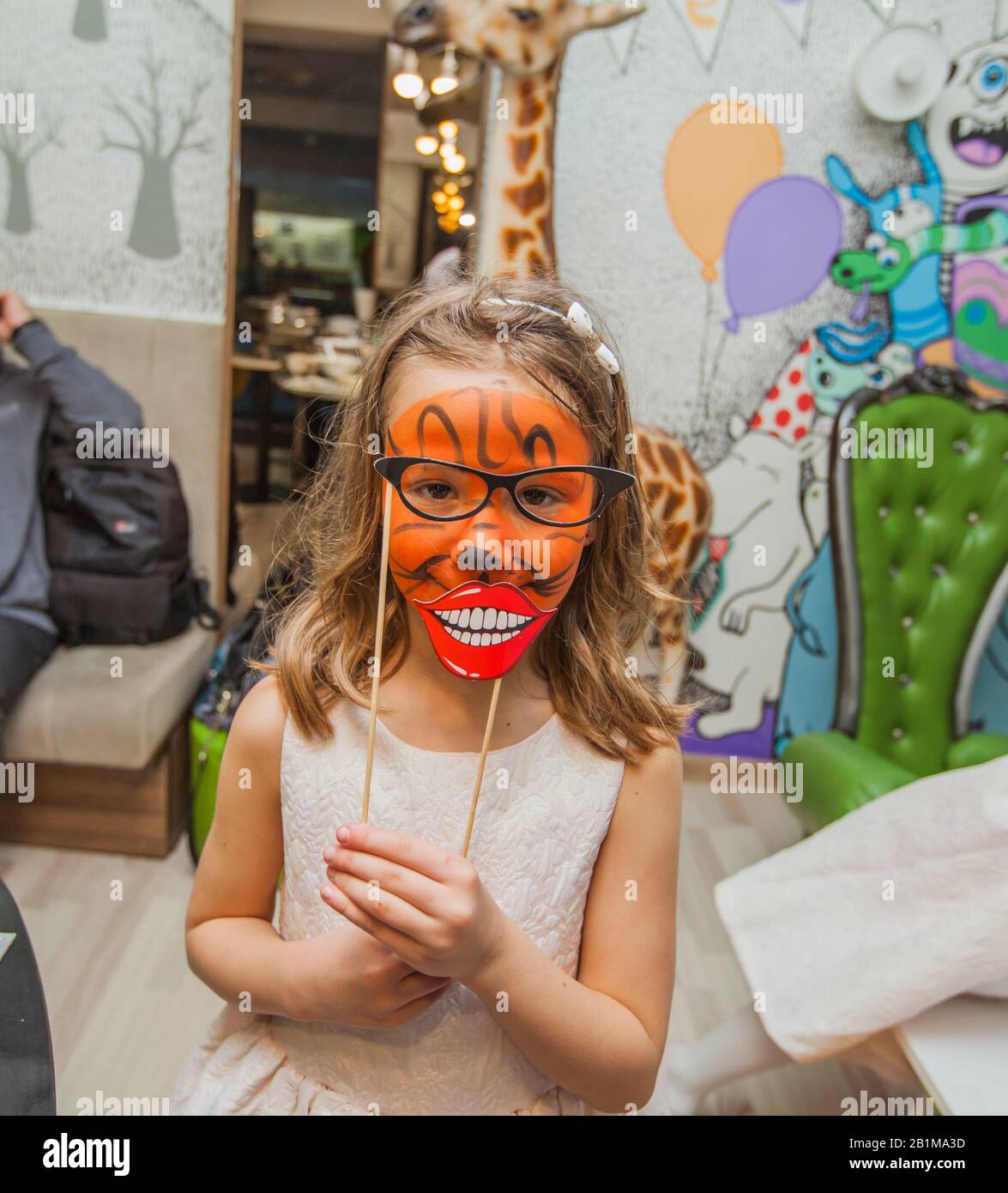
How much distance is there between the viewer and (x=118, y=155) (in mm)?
2502

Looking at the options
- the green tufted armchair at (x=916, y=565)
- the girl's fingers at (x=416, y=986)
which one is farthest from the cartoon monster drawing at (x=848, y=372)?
the girl's fingers at (x=416, y=986)

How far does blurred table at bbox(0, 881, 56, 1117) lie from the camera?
731 millimetres

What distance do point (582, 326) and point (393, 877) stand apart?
1.65ft

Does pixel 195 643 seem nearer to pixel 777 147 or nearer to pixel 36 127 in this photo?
pixel 36 127

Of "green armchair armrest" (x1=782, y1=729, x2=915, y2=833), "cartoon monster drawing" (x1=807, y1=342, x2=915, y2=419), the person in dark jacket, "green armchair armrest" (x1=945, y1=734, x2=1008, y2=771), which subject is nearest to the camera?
"green armchair armrest" (x1=782, y1=729, x2=915, y2=833)

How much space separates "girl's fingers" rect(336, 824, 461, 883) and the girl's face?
0.15 m

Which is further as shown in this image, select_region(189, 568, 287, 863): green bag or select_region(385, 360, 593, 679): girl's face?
select_region(189, 568, 287, 863): green bag

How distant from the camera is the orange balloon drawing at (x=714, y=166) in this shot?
2418 mm

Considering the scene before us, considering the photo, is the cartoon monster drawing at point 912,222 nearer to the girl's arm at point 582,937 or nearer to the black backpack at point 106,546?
the black backpack at point 106,546

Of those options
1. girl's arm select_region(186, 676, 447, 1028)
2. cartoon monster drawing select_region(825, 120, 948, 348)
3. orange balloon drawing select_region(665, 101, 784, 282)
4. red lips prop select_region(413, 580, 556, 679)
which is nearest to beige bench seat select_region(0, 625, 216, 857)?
girl's arm select_region(186, 676, 447, 1028)

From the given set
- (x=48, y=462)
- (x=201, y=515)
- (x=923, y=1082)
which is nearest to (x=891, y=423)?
(x=923, y=1082)

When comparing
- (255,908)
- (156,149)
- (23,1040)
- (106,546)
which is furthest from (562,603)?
(156,149)

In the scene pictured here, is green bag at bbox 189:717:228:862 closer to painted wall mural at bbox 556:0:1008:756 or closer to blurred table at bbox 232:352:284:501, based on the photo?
blurred table at bbox 232:352:284:501

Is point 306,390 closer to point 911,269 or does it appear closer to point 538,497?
point 911,269
